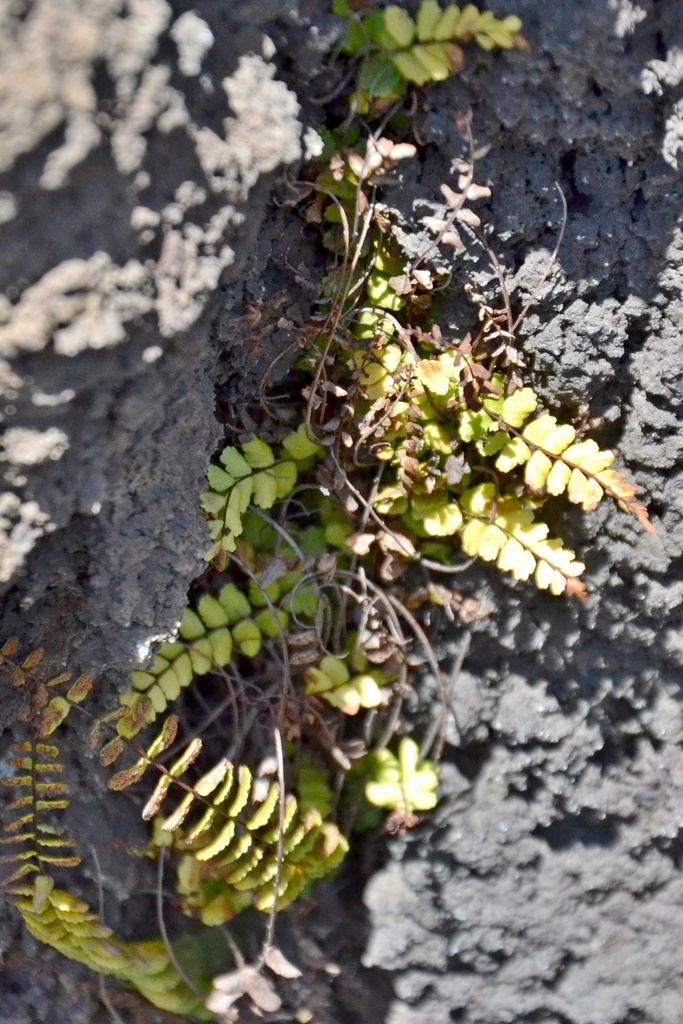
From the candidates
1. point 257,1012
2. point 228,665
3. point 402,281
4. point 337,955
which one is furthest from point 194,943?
point 402,281

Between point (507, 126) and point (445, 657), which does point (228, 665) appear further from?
point (507, 126)

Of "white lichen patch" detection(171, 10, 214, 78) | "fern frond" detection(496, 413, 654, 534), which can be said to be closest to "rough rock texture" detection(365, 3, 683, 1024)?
"fern frond" detection(496, 413, 654, 534)

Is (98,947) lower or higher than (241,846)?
lower

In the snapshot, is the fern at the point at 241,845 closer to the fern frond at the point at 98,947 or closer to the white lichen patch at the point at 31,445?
the fern frond at the point at 98,947

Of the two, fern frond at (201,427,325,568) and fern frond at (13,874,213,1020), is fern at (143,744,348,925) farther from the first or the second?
fern frond at (201,427,325,568)

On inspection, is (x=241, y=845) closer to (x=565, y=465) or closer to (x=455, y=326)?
(x=565, y=465)

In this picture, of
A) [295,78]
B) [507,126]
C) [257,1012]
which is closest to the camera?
[295,78]

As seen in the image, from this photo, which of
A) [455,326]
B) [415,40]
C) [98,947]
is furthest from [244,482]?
[98,947]

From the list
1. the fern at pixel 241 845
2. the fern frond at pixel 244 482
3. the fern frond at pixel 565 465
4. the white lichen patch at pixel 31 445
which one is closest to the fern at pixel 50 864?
the fern at pixel 241 845
